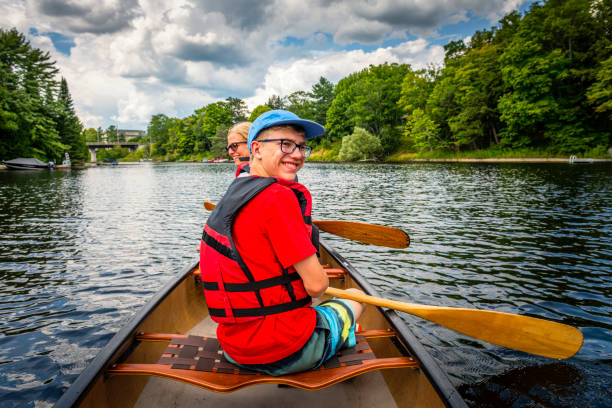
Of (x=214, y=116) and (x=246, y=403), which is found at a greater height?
(x=214, y=116)

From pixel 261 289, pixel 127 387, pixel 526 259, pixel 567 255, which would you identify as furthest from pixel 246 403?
pixel 567 255

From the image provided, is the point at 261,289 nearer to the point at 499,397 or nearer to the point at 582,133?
the point at 499,397

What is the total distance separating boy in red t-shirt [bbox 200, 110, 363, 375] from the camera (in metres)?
1.55

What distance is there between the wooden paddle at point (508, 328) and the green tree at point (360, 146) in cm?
4938

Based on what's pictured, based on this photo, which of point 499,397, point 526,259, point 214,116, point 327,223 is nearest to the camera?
point 499,397

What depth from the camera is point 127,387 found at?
2.13 metres

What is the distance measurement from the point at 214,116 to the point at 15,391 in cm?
9956

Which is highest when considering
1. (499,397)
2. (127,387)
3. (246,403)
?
(127,387)

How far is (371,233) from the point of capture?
4.29 meters

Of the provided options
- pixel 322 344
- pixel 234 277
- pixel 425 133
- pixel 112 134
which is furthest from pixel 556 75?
pixel 112 134

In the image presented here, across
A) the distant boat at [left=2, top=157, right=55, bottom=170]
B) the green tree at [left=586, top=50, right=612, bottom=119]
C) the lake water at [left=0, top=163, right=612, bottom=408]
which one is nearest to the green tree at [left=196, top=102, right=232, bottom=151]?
the distant boat at [left=2, top=157, right=55, bottom=170]

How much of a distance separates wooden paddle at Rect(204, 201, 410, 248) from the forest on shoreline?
120ft

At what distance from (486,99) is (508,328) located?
45.9 metres

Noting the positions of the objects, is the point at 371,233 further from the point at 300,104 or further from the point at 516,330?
the point at 300,104
